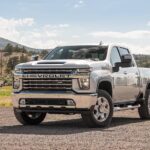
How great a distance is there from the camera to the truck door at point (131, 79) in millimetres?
13734

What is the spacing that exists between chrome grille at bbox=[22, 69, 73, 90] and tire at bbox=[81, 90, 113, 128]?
2.53 ft

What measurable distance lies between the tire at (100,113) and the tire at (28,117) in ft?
5.82

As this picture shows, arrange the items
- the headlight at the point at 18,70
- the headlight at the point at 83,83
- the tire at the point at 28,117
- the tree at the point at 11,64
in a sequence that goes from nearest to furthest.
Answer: the headlight at the point at 83,83
the headlight at the point at 18,70
the tire at the point at 28,117
the tree at the point at 11,64

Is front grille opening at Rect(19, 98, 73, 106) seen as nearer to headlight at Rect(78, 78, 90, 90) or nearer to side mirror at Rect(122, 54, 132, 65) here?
headlight at Rect(78, 78, 90, 90)

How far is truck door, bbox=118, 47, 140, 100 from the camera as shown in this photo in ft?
45.1

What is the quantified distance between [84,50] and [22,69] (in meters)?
1.95

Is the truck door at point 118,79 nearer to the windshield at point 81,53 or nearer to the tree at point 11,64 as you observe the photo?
the windshield at point 81,53

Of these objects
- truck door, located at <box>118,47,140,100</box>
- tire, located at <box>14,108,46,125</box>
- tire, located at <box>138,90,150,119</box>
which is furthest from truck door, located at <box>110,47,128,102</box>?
tire, located at <box>14,108,46,125</box>

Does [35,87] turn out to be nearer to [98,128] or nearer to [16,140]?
[98,128]

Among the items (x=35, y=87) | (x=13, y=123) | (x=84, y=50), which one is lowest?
(x=13, y=123)

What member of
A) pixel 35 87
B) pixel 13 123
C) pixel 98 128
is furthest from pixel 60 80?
pixel 13 123

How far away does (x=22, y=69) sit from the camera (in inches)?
479

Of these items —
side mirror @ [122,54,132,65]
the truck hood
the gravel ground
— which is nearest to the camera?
the gravel ground

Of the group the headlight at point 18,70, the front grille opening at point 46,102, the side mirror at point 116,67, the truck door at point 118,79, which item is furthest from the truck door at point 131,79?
the headlight at point 18,70
